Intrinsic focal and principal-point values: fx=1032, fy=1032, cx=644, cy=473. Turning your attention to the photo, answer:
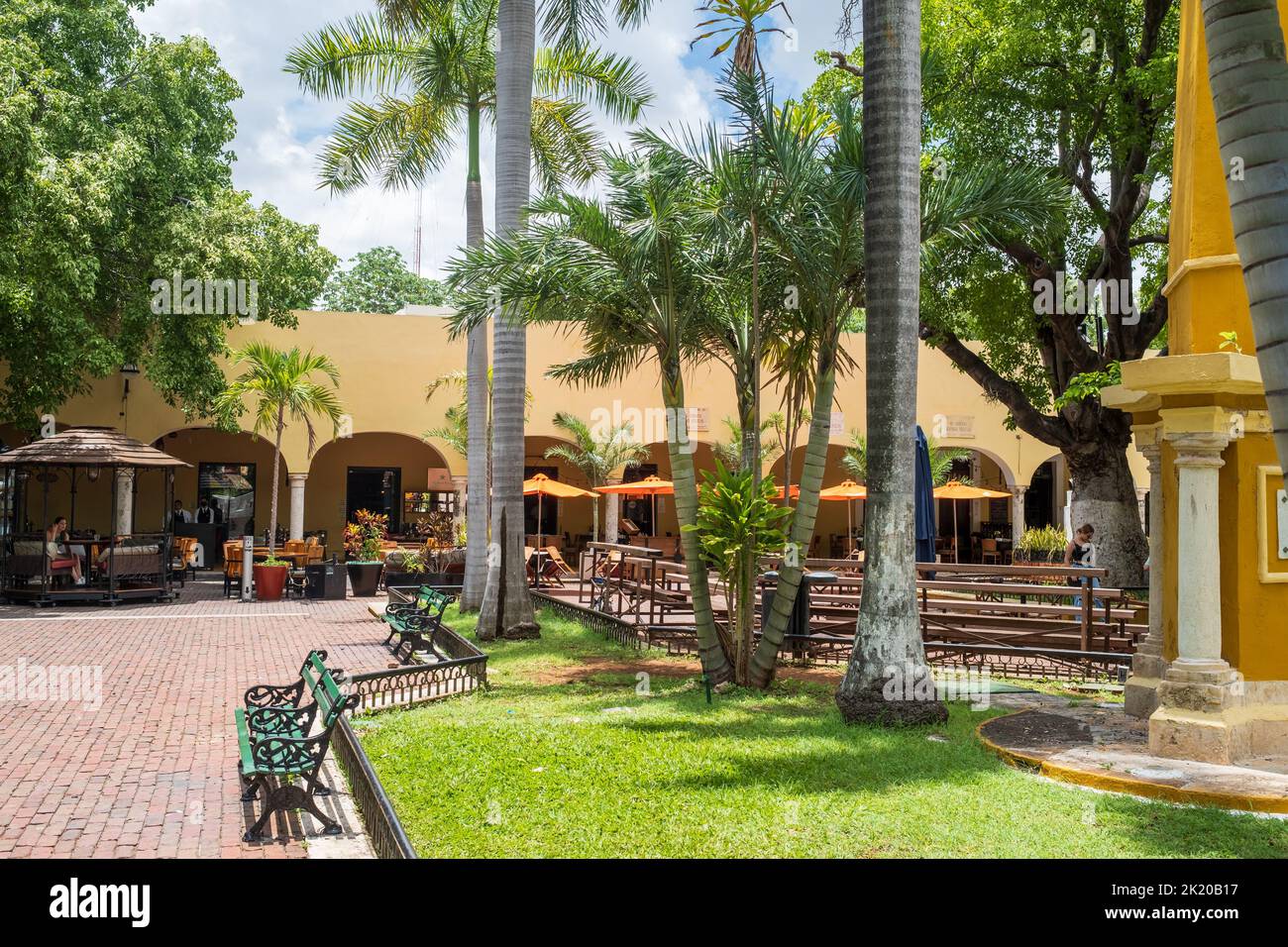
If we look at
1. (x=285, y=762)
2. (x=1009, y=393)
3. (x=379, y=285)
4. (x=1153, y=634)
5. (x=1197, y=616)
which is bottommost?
(x=285, y=762)

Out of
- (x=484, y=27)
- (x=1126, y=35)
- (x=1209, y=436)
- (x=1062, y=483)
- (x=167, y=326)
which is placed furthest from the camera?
(x=1062, y=483)

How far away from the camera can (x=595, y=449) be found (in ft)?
75.2

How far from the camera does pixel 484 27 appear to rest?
16328mm

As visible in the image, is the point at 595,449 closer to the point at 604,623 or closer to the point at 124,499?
the point at 124,499

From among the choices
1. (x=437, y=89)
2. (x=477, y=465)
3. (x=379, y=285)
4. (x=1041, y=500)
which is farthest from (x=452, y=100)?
(x=379, y=285)

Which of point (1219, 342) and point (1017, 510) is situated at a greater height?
point (1219, 342)

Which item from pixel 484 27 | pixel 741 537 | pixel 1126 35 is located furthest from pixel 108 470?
pixel 1126 35

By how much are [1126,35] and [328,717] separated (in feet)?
47.3

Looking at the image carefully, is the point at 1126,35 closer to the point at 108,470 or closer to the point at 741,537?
the point at 741,537

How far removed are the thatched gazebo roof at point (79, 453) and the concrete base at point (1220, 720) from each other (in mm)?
15489

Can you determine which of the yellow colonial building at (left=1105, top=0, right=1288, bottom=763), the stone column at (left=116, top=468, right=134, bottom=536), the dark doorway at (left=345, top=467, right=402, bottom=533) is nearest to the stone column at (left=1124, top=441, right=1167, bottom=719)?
the yellow colonial building at (left=1105, top=0, right=1288, bottom=763)

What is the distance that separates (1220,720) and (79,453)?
1623 centimetres
